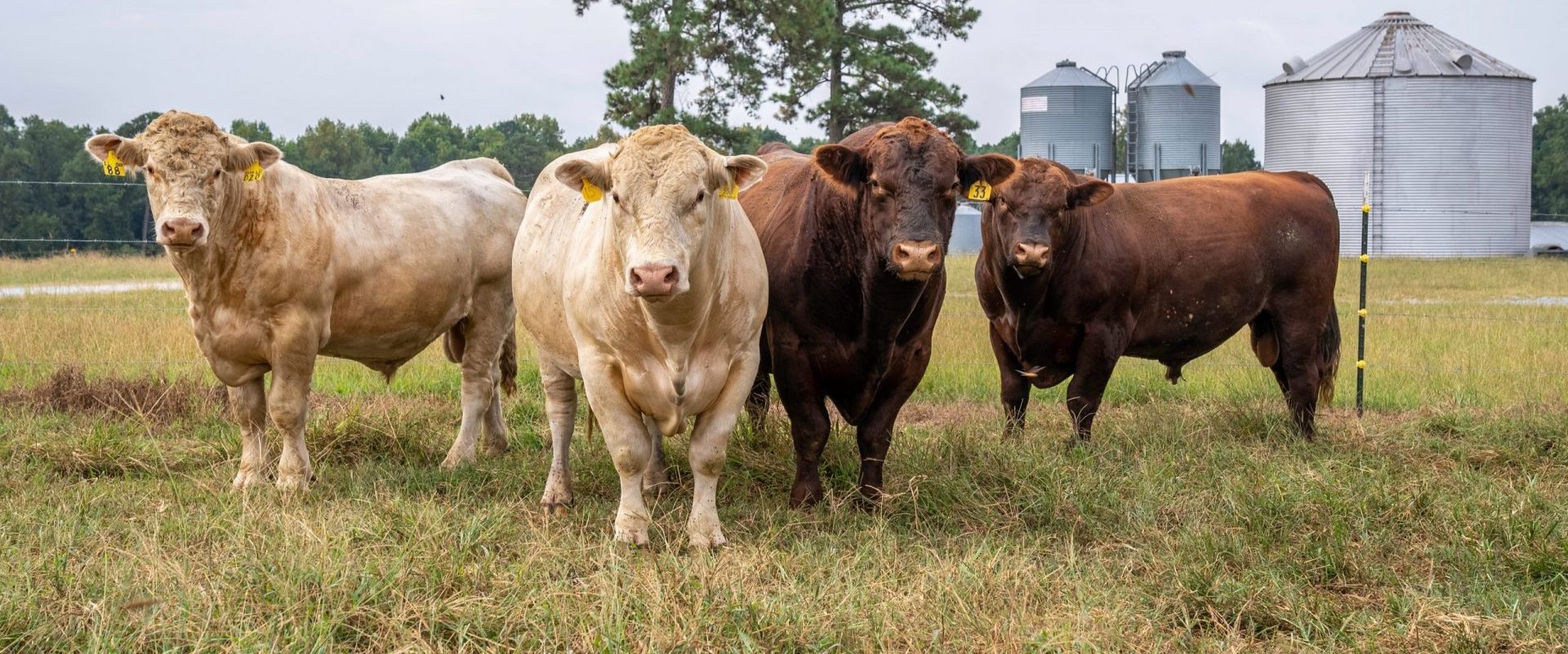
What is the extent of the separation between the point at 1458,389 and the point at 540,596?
7710 mm

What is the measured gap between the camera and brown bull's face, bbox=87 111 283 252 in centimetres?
591

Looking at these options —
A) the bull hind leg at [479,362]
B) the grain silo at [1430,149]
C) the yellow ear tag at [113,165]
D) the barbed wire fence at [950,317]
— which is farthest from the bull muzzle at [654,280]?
the grain silo at [1430,149]

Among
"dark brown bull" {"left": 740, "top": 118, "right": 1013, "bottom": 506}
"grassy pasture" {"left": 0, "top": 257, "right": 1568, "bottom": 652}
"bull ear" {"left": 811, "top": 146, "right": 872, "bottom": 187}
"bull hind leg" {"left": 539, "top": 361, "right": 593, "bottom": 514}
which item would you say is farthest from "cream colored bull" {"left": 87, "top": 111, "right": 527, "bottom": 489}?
"bull ear" {"left": 811, "top": 146, "right": 872, "bottom": 187}

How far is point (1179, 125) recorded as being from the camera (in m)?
37.2

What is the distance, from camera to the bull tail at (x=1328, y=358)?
8719mm

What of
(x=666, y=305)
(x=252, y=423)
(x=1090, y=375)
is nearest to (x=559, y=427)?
(x=666, y=305)

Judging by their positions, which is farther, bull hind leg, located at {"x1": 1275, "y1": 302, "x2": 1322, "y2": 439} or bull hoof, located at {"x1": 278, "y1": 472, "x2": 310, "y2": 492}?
bull hind leg, located at {"x1": 1275, "y1": 302, "x2": 1322, "y2": 439}

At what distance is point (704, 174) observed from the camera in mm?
5121

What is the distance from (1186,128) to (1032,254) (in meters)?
32.1

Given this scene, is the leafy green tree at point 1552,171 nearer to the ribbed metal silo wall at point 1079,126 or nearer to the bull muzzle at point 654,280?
the ribbed metal silo wall at point 1079,126

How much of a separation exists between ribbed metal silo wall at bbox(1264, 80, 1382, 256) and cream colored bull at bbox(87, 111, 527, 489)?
97.6ft

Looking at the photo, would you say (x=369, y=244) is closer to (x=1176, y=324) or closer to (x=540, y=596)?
(x=540, y=596)

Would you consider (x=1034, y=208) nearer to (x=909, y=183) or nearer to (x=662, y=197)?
(x=909, y=183)

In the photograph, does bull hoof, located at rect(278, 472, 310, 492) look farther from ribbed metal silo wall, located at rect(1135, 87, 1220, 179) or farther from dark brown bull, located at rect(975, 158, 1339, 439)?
ribbed metal silo wall, located at rect(1135, 87, 1220, 179)
